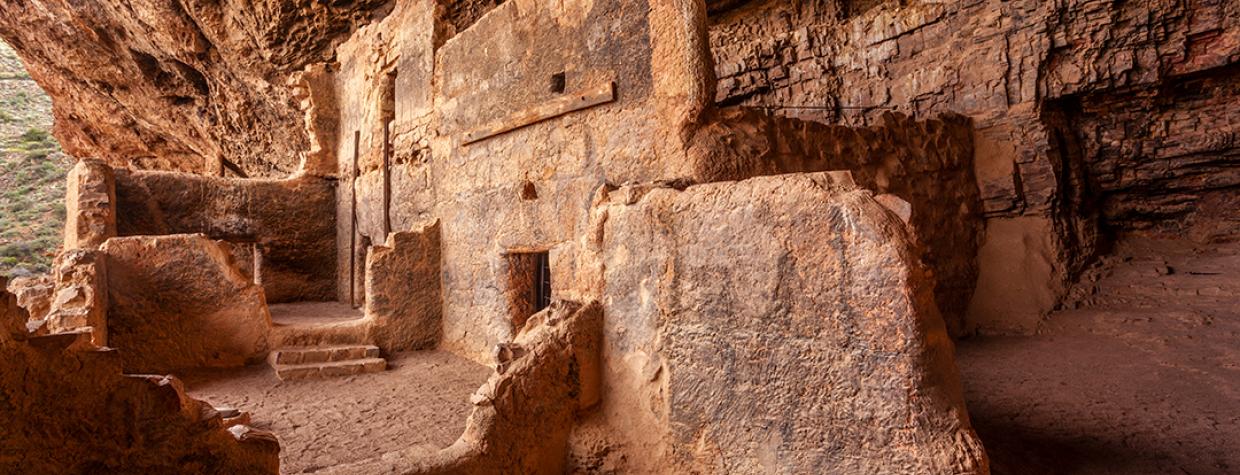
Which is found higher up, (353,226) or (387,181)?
(387,181)

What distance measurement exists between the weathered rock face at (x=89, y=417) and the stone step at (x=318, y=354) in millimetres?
3585

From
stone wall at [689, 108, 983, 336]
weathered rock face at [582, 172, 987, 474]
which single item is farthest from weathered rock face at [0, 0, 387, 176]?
weathered rock face at [582, 172, 987, 474]

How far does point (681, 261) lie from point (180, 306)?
17.2 feet

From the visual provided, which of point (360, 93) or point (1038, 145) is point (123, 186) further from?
point (1038, 145)

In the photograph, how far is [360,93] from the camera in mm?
8812

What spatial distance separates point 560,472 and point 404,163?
201 inches

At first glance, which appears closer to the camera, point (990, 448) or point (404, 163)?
point (990, 448)

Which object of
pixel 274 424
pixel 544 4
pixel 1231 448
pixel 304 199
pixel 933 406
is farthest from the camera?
pixel 304 199

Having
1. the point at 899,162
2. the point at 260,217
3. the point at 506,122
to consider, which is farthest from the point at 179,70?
the point at 899,162

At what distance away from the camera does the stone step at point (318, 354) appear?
604cm

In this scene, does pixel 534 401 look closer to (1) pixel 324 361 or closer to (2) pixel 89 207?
(1) pixel 324 361

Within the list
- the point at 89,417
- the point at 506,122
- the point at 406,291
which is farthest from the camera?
the point at 406,291

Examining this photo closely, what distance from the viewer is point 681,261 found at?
3.16 m

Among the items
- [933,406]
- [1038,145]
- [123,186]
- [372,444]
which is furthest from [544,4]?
[123,186]
